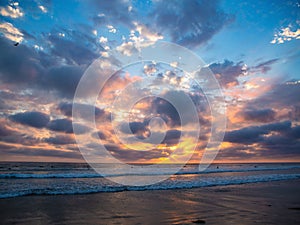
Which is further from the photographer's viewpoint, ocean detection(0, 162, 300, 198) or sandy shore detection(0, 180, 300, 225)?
ocean detection(0, 162, 300, 198)

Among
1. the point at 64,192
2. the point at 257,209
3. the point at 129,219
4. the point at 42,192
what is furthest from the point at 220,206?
the point at 42,192

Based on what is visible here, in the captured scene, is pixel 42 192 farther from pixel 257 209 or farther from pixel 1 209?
pixel 257 209

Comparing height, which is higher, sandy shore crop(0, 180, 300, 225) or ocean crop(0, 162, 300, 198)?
ocean crop(0, 162, 300, 198)

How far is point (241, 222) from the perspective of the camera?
8.39 metres

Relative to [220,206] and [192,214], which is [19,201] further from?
[220,206]

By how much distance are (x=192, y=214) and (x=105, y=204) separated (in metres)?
4.61

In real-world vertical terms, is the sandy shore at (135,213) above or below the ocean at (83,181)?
below

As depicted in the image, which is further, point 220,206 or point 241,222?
point 220,206

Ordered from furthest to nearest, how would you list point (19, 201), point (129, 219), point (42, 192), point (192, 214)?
1. point (42, 192)
2. point (19, 201)
3. point (192, 214)
4. point (129, 219)

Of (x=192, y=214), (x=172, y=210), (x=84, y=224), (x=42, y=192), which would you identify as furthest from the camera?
(x=42, y=192)

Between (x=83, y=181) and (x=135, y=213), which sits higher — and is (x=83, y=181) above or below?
above

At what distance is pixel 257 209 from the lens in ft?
35.8

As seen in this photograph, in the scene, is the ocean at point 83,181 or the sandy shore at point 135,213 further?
the ocean at point 83,181

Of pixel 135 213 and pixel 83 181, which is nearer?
pixel 135 213
